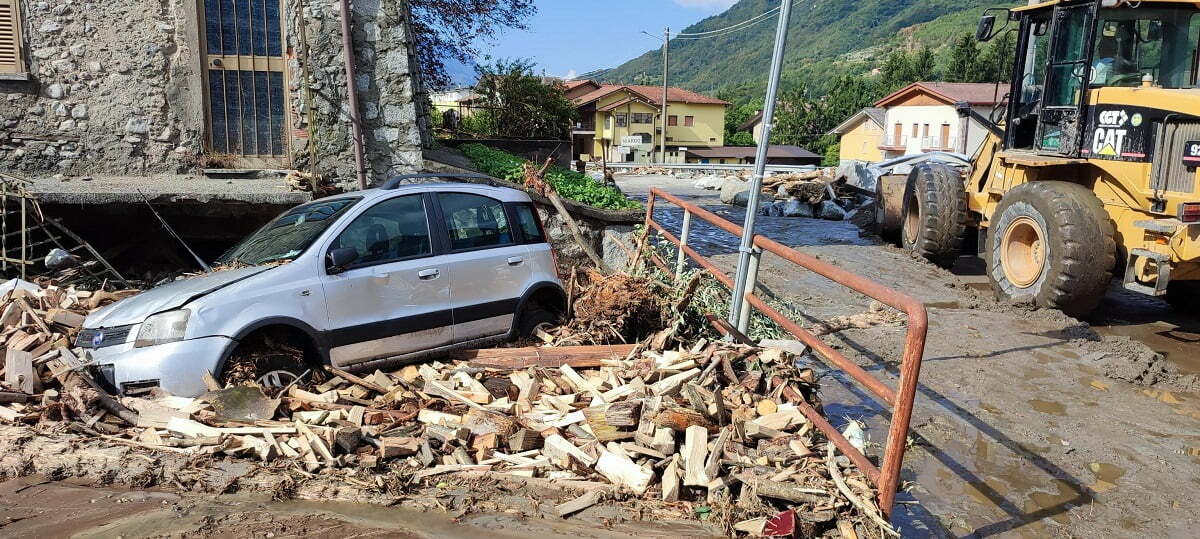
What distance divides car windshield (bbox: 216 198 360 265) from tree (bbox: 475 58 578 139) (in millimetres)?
11806

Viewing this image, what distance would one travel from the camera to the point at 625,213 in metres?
11.1

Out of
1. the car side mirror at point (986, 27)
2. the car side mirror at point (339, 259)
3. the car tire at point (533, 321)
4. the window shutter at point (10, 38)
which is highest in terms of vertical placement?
the car side mirror at point (986, 27)

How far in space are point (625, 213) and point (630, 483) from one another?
683cm

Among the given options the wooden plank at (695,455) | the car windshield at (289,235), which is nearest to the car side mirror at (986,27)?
the wooden plank at (695,455)

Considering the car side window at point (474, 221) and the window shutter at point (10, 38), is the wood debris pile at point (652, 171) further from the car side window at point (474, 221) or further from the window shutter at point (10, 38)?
the car side window at point (474, 221)

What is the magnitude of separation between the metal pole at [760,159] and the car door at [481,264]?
1793 mm

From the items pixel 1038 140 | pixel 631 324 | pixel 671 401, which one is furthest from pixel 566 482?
pixel 1038 140

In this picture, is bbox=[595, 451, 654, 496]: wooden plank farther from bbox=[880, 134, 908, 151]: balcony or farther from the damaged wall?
bbox=[880, 134, 908, 151]: balcony

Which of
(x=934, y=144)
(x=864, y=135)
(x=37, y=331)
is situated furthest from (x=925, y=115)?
(x=37, y=331)

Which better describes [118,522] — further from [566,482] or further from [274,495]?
[566,482]

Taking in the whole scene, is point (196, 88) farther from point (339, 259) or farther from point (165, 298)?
point (339, 259)

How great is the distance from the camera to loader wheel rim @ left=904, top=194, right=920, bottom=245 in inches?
509

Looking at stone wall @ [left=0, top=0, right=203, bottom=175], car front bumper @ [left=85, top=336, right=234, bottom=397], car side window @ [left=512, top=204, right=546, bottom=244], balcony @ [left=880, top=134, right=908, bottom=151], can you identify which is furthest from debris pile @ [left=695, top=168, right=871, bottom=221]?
balcony @ [left=880, top=134, right=908, bottom=151]

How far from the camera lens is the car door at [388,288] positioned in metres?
5.94
